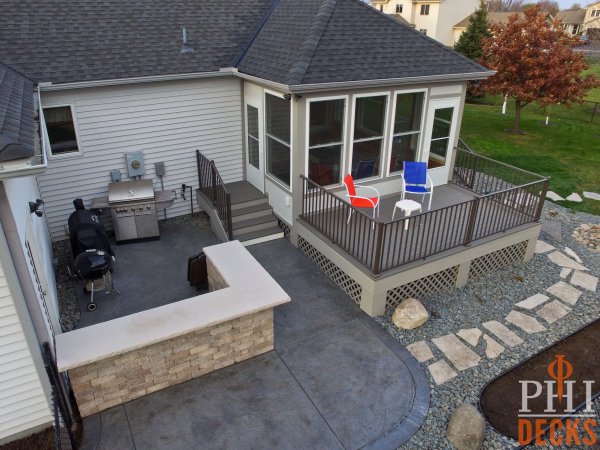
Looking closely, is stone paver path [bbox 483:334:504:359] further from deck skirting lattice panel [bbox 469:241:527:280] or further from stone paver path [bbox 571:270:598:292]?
stone paver path [bbox 571:270:598:292]

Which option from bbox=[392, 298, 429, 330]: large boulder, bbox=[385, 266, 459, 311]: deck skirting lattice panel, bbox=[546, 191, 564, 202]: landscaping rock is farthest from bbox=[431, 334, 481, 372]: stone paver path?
bbox=[546, 191, 564, 202]: landscaping rock

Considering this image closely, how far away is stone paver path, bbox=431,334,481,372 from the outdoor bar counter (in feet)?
7.57

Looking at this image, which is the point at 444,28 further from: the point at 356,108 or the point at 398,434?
the point at 398,434

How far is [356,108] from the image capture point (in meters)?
7.59

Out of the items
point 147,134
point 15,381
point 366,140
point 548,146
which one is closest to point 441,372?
point 366,140

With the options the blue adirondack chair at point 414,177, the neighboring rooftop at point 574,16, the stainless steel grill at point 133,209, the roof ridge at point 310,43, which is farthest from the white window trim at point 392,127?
the neighboring rooftop at point 574,16

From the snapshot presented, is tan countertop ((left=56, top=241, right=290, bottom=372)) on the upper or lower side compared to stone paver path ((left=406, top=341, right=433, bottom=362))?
upper

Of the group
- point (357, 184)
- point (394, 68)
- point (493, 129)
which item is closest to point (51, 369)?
point (357, 184)

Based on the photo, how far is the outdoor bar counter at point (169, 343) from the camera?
4539mm

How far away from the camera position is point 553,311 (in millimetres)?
6711

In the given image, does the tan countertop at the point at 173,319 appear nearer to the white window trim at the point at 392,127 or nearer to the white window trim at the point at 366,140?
the white window trim at the point at 366,140

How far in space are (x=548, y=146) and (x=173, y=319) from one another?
567 inches

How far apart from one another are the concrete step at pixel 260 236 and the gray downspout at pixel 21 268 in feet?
13.4

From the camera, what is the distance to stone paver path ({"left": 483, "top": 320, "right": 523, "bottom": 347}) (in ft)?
19.8
